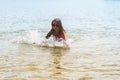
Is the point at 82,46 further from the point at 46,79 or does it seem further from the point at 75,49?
the point at 46,79

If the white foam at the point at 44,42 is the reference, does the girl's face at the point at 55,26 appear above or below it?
above

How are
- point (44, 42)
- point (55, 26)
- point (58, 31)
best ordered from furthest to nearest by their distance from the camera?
1. point (44, 42)
2. point (58, 31)
3. point (55, 26)

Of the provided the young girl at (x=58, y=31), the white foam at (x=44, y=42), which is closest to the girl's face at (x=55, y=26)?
the young girl at (x=58, y=31)

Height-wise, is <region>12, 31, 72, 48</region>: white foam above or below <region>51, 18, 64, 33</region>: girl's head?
below

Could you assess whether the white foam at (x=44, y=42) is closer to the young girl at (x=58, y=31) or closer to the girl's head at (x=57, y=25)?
the young girl at (x=58, y=31)

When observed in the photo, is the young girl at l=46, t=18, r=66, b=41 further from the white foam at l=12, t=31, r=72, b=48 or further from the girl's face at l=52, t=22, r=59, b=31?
the white foam at l=12, t=31, r=72, b=48

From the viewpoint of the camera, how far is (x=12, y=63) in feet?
29.9

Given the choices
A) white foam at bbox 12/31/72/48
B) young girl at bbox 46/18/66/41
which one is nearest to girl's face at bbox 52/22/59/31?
young girl at bbox 46/18/66/41

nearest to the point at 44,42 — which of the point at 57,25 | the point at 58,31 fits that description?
the point at 58,31

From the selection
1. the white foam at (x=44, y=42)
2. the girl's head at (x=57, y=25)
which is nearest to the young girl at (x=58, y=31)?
the girl's head at (x=57, y=25)

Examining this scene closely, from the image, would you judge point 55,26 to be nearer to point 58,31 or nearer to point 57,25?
point 57,25

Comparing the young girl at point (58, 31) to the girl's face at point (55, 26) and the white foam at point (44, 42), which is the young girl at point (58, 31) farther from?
the white foam at point (44, 42)

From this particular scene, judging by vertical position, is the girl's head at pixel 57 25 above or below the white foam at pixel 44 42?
above

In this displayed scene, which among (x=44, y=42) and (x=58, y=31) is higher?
(x=58, y=31)
